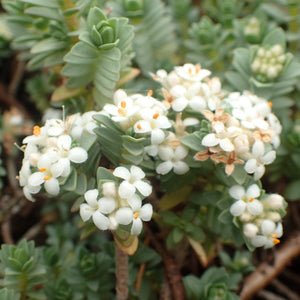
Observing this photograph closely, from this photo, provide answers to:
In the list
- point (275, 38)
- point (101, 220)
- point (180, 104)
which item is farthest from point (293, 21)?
point (101, 220)

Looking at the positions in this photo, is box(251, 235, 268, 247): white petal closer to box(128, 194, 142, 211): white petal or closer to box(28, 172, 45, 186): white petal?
box(128, 194, 142, 211): white petal

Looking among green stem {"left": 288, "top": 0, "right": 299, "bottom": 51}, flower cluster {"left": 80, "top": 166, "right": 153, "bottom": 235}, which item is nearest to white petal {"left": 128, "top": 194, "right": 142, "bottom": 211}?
flower cluster {"left": 80, "top": 166, "right": 153, "bottom": 235}

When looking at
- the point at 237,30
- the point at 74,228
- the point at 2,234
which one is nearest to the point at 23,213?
the point at 2,234

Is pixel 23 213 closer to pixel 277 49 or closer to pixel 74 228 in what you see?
pixel 74 228

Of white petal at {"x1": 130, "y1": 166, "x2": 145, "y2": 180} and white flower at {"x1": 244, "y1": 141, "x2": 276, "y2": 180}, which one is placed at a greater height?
white flower at {"x1": 244, "y1": 141, "x2": 276, "y2": 180}

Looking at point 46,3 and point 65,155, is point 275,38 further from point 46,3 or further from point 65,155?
point 65,155
